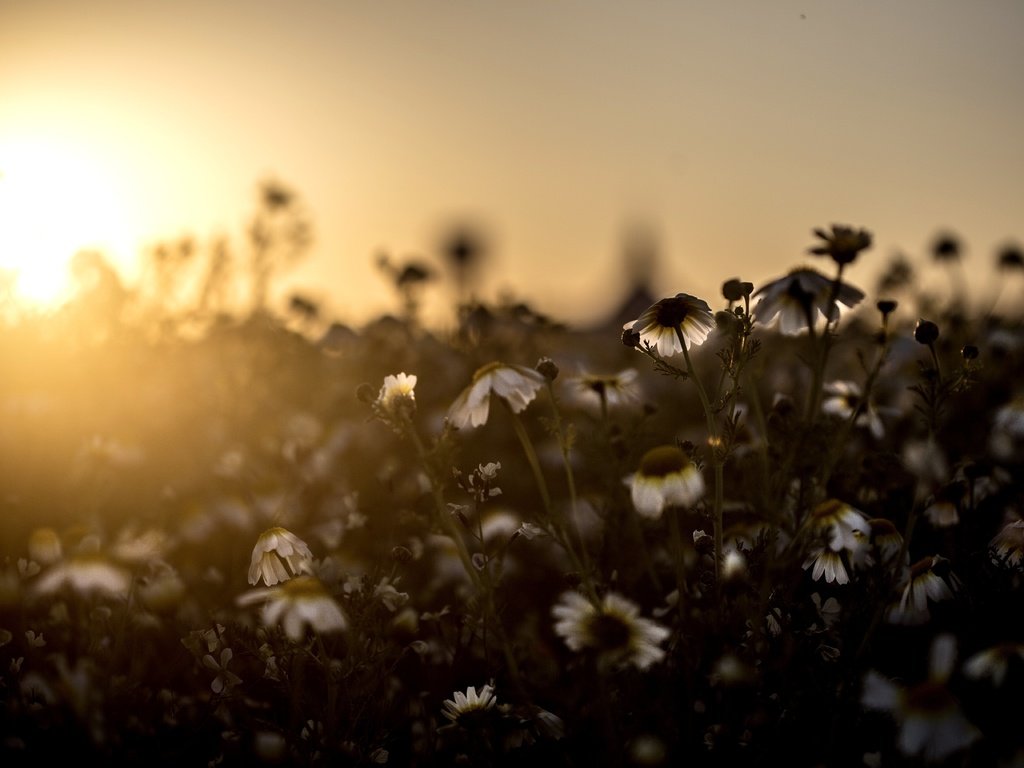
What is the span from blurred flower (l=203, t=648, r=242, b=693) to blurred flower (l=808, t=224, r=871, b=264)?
1.98 m

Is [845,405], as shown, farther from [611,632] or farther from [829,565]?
[611,632]

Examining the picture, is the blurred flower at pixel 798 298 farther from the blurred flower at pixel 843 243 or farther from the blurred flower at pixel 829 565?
the blurred flower at pixel 829 565

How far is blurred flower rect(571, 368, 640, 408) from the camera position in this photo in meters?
3.11

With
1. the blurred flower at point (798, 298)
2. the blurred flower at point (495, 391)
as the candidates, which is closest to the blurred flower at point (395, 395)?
the blurred flower at point (495, 391)

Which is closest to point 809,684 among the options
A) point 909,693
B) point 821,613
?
point 821,613

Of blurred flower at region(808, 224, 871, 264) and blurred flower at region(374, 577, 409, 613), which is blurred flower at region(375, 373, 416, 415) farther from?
blurred flower at region(808, 224, 871, 264)

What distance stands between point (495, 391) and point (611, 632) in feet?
2.32

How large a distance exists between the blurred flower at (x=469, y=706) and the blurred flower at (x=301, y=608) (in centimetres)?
42

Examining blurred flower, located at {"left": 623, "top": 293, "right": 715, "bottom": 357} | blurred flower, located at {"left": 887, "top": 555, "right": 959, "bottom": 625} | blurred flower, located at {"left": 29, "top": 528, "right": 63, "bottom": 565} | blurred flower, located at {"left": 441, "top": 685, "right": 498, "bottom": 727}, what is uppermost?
blurred flower, located at {"left": 29, "top": 528, "right": 63, "bottom": 565}

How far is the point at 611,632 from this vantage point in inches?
80.7

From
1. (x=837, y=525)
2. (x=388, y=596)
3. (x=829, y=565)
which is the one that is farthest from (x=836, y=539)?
(x=388, y=596)

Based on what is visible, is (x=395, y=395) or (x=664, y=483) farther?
(x=395, y=395)

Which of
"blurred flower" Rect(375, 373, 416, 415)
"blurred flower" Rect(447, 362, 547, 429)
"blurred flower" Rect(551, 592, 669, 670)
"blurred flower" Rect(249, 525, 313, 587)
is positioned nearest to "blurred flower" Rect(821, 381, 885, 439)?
"blurred flower" Rect(447, 362, 547, 429)

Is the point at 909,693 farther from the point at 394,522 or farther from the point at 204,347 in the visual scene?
the point at 204,347
